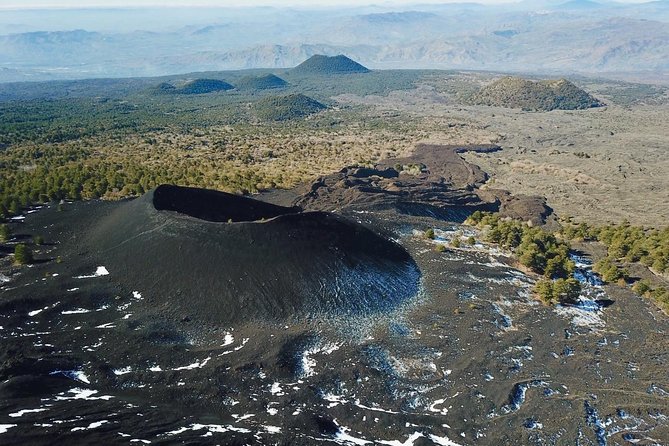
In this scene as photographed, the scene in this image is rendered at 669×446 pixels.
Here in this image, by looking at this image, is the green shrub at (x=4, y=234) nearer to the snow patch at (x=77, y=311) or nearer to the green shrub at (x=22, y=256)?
the green shrub at (x=22, y=256)

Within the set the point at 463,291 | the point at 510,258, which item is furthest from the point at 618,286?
the point at 463,291

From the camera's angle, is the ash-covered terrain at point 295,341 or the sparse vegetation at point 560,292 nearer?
the ash-covered terrain at point 295,341

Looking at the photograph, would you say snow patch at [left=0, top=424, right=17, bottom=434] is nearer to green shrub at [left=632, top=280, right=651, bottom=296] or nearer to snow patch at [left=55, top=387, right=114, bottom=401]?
snow patch at [left=55, top=387, right=114, bottom=401]

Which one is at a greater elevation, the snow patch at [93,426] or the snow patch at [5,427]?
the snow patch at [5,427]

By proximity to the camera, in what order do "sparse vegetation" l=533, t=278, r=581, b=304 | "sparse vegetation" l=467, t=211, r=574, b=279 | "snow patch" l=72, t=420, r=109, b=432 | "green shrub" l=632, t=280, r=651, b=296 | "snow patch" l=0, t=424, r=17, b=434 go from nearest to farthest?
"snow patch" l=0, t=424, r=17, b=434 < "snow patch" l=72, t=420, r=109, b=432 < "sparse vegetation" l=533, t=278, r=581, b=304 < "green shrub" l=632, t=280, r=651, b=296 < "sparse vegetation" l=467, t=211, r=574, b=279

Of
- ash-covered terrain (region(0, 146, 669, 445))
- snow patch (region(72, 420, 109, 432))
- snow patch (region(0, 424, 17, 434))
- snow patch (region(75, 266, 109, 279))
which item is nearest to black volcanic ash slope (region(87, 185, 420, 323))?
ash-covered terrain (region(0, 146, 669, 445))

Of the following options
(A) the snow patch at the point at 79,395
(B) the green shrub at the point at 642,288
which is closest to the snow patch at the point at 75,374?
(A) the snow patch at the point at 79,395

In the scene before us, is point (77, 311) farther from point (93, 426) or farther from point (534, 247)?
point (534, 247)
